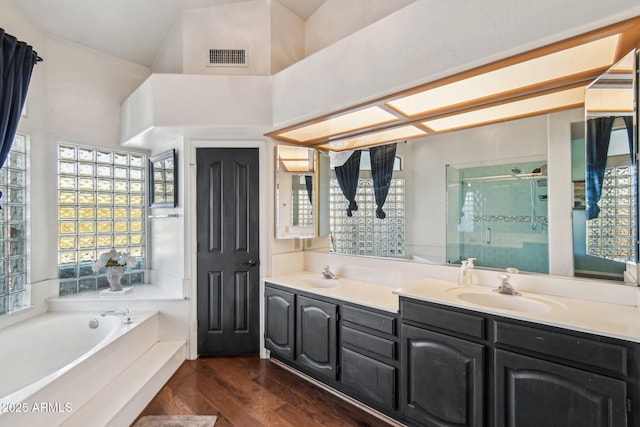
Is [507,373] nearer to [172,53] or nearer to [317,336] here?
[317,336]

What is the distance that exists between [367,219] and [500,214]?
1.08 meters

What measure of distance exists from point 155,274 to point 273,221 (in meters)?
1.67

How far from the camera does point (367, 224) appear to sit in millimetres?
2695

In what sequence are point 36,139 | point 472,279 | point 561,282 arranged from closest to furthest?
point 561,282, point 472,279, point 36,139

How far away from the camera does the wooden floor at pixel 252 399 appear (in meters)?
1.96

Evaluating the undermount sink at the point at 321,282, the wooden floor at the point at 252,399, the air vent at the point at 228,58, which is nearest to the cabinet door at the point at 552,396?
the wooden floor at the point at 252,399

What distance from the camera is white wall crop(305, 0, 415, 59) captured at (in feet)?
7.73

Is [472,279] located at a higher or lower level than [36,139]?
lower

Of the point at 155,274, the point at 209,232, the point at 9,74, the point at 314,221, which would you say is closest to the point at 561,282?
the point at 314,221

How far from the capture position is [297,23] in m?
2.96

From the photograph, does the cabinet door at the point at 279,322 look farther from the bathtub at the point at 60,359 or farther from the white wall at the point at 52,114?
the white wall at the point at 52,114

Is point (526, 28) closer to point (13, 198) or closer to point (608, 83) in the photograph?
point (608, 83)

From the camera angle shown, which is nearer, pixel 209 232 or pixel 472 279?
pixel 472 279

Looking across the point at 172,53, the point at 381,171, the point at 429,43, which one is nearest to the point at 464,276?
the point at 381,171
